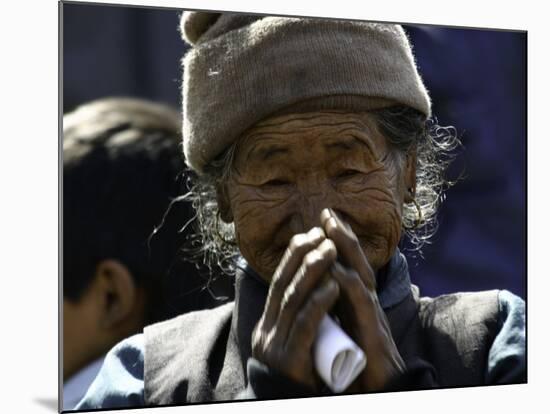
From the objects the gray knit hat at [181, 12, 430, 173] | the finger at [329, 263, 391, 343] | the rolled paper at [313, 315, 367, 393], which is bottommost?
the rolled paper at [313, 315, 367, 393]

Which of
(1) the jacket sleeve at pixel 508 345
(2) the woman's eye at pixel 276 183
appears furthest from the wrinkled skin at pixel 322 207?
(1) the jacket sleeve at pixel 508 345

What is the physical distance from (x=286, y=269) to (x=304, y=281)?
0.07 meters

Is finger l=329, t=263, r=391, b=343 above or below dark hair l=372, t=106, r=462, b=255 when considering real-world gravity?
below

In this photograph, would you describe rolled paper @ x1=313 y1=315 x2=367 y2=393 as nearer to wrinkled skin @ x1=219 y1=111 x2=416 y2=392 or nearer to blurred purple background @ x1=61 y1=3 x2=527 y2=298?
wrinkled skin @ x1=219 y1=111 x2=416 y2=392

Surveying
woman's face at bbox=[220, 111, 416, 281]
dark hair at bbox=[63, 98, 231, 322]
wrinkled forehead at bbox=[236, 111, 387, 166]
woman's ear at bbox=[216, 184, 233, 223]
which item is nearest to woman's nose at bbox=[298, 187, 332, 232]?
woman's face at bbox=[220, 111, 416, 281]

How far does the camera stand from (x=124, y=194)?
9.77 ft

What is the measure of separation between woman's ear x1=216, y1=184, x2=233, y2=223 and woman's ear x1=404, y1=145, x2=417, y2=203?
502mm

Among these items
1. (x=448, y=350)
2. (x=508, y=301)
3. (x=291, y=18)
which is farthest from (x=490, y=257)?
(x=291, y=18)

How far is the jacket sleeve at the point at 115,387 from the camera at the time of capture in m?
2.91

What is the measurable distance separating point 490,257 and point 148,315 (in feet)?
3.69

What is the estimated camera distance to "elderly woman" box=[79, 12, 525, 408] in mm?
2838

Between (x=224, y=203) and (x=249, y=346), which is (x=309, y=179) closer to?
(x=224, y=203)

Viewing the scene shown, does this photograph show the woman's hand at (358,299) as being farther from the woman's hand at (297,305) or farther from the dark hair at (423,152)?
the dark hair at (423,152)

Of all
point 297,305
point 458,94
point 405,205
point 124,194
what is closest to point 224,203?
point 124,194
